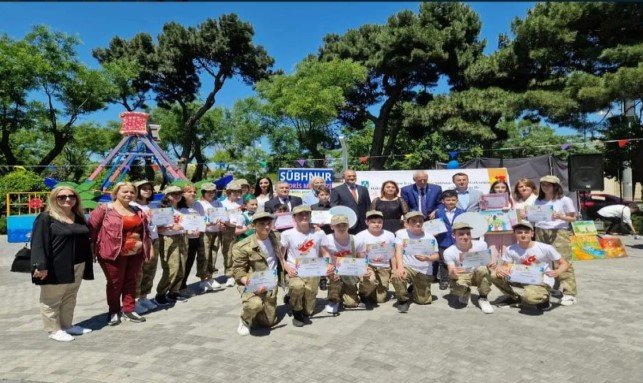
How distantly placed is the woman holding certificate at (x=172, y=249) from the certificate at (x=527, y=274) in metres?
4.31

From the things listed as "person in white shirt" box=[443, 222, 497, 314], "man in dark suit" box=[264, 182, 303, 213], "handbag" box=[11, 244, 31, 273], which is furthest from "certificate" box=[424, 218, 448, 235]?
"handbag" box=[11, 244, 31, 273]

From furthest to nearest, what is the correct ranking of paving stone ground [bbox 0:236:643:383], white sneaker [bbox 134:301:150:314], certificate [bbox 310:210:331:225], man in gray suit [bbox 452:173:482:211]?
man in gray suit [bbox 452:173:482:211] → certificate [bbox 310:210:331:225] → white sneaker [bbox 134:301:150:314] → paving stone ground [bbox 0:236:643:383]

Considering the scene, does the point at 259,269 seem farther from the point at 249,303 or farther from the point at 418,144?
the point at 418,144

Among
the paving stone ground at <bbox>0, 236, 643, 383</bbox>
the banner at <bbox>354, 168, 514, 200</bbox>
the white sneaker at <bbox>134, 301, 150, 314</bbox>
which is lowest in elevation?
the paving stone ground at <bbox>0, 236, 643, 383</bbox>

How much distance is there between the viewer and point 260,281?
4773mm

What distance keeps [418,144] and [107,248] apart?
2704cm

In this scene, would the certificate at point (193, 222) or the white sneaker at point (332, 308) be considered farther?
the certificate at point (193, 222)

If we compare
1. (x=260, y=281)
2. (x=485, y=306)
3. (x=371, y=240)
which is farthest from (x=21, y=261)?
(x=485, y=306)

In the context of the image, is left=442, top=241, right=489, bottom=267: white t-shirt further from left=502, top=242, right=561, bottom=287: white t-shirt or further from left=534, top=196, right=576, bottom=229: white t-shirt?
left=534, top=196, right=576, bottom=229: white t-shirt

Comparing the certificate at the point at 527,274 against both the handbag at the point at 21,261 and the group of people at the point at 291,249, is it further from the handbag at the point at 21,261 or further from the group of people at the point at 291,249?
the handbag at the point at 21,261

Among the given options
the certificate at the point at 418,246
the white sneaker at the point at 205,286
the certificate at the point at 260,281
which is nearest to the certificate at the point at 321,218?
the certificate at the point at 418,246

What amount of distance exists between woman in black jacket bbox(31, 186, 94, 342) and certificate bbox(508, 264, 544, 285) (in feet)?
16.4

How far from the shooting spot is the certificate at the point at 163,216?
5621 mm

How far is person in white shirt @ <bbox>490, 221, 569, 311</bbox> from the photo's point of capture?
208 inches
